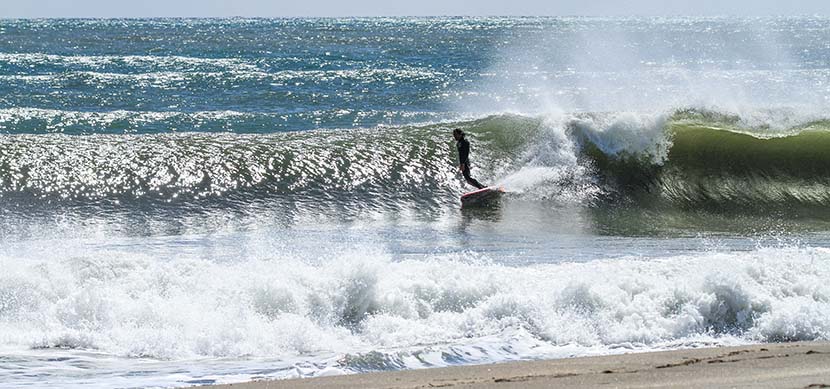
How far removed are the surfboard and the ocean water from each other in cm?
19

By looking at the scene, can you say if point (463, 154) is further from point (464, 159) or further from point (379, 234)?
point (379, 234)

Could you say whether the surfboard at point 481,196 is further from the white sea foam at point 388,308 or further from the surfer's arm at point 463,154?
the white sea foam at point 388,308

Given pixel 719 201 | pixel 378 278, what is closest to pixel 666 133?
pixel 719 201

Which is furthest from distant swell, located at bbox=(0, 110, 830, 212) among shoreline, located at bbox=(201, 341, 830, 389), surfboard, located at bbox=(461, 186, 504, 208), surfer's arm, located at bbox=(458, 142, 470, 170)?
shoreline, located at bbox=(201, 341, 830, 389)

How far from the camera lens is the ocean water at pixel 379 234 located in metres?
8.67

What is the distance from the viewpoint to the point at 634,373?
6953mm

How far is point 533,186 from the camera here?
53.6ft

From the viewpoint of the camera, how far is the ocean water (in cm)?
867

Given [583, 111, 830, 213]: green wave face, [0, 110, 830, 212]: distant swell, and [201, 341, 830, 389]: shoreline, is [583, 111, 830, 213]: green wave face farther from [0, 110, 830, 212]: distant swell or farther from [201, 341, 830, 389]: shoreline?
[201, 341, 830, 389]: shoreline

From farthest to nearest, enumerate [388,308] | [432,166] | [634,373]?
[432,166], [388,308], [634,373]

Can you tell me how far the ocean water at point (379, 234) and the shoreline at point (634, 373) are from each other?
0.65 meters

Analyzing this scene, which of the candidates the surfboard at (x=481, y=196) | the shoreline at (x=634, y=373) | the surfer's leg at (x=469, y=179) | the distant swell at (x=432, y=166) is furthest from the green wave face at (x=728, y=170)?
the shoreline at (x=634, y=373)

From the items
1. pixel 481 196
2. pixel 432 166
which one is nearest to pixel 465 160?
pixel 481 196

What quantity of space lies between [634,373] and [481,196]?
350 inches
